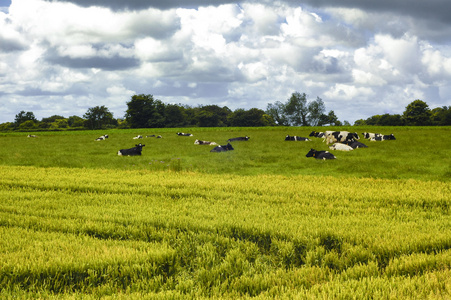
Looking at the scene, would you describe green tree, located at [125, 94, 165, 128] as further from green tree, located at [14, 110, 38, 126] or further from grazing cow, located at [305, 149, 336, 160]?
grazing cow, located at [305, 149, 336, 160]

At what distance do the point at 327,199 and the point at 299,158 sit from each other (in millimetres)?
8030

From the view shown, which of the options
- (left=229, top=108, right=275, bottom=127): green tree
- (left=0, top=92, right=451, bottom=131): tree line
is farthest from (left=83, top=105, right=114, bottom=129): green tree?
(left=229, top=108, right=275, bottom=127): green tree

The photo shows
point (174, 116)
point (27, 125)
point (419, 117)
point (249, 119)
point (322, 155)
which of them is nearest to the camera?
point (322, 155)

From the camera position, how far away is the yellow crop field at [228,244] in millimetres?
3760

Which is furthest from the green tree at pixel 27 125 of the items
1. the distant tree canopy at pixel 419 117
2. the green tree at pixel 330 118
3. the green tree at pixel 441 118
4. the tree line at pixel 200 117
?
the green tree at pixel 441 118

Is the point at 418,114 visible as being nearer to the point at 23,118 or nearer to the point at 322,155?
the point at 322,155

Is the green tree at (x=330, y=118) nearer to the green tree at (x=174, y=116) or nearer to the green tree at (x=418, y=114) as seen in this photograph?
the green tree at (x=418, y=114)

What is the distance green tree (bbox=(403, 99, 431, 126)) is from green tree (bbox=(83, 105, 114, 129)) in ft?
302

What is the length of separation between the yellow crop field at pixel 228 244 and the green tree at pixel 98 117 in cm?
9960

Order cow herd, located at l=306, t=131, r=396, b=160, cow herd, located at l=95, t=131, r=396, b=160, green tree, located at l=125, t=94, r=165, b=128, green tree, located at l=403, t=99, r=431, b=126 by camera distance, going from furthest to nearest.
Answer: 1. green tree, located at l=125, t=94, r=165, b=128
2. green tree, located at l=403, t=99, r=431, b=126
3. cow herd, located at l=95, t=131, r=396, b=160
4. cow herd, located at l=306, t=131, r=396, b=160

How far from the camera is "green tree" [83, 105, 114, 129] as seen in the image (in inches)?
3925

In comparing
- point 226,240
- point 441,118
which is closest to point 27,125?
point 226,240

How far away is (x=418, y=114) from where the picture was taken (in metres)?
83.8

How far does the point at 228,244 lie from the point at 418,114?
95489 mm
